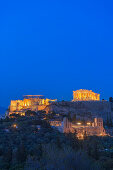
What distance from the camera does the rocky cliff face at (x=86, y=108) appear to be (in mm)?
44125

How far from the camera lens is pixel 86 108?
48156mm

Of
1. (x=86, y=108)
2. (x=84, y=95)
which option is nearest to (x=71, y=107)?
(x=86, y=108)

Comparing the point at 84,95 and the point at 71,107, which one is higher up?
the point at 84,95

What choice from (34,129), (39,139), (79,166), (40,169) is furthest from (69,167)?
(34,129)

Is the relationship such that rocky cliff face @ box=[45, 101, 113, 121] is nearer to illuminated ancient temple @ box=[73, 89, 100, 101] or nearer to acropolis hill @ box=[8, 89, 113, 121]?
acropolis hill @ box=[8, 89, 113, 121]

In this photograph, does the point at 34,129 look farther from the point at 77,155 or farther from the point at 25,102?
the point at 25,102

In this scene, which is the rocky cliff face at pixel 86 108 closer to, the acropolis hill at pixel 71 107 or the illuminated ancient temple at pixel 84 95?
the acropolis hill at pixel 71 107

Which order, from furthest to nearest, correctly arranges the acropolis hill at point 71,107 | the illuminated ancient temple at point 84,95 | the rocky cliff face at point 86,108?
the illuminated ancient temple at point 84,95 < the acropolis hill at point 71,107 < the rocky cliff face at point 86,108

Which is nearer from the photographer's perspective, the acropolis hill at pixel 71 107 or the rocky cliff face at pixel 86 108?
the rocky cliff face at pixel 86 108

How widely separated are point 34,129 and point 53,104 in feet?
60.4

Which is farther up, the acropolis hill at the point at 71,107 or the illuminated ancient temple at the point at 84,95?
the illuminated ancient temple at the point at 84,95

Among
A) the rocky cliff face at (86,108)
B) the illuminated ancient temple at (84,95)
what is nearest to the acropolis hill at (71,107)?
the rocky cliff face at (86,108)

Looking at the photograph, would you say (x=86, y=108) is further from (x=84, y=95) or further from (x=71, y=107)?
(x=84, y=95)

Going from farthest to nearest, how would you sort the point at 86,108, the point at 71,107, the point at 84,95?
the point at 84,95
the point at 86,108
the point at 71,107
